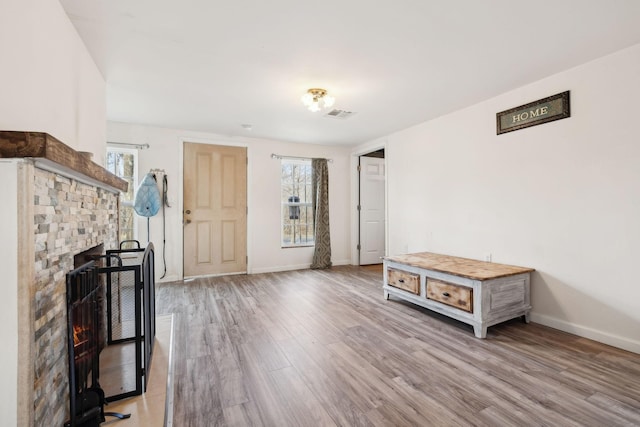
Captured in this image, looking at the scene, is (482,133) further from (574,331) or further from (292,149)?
(292,149)

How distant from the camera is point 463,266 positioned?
9.70ft

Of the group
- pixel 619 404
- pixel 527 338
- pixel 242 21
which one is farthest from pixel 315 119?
pixel 619 404

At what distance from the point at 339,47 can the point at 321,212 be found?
342 centimetres

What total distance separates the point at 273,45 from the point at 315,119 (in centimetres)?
178

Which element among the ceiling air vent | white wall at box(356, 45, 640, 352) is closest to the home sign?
white wall at box(356, 45, 640, 352)

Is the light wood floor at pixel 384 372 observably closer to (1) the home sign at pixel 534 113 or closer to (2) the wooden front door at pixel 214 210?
(2) the wooden front door at pixel 214 210

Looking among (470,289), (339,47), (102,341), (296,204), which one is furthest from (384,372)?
(296,204)

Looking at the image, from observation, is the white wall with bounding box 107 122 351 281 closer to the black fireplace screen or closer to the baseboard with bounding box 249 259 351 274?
the baseboard with bounding box 249 259 351 274

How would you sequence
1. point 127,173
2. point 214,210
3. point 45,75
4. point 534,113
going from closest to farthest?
point 45,75, point 534,113, point 127,173, point 214,210

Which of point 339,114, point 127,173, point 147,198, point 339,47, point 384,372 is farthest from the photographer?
point 127,173

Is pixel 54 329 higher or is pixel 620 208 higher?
pixel 620 208

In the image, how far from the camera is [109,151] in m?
4.11

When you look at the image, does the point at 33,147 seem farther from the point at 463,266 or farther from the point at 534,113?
the point at 534,113

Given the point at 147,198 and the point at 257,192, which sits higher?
the point at 257,192
